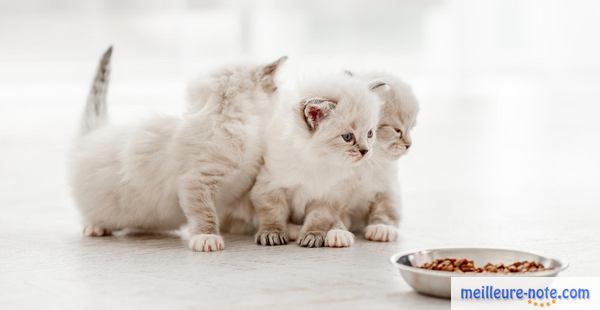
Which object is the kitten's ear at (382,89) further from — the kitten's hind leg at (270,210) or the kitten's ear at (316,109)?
the kitten's hind leg at (270,210)

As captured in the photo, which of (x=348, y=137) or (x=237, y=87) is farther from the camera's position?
(x=237, y=87)

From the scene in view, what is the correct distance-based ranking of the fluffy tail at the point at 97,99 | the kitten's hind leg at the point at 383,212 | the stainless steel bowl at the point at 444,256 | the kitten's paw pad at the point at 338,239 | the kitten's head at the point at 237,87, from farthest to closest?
the fluffy tail at the point at 97,99, the kitten's hind leg at the point at 383,212, the kitten's head at the point at 237,87, the kitten's paw pad at the point at 338,239, the stainless steel bowl at the point at 444,256

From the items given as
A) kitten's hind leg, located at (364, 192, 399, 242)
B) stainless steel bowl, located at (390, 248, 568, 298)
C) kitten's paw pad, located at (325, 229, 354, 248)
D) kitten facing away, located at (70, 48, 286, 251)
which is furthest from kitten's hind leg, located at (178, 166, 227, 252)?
stainless steel bowl, located at (390, 248, 568, 298)

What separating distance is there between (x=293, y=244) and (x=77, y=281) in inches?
31.7

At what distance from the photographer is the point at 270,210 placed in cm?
288

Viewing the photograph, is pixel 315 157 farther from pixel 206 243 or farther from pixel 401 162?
pixel 401 162

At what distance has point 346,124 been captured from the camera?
266 centimetres

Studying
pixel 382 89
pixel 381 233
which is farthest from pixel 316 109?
pixel 381 233

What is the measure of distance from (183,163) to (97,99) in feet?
2.04

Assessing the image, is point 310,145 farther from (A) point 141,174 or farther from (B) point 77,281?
(B) point 77,281

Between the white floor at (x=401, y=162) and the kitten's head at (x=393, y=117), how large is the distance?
0.33m

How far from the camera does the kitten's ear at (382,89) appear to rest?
284 cm

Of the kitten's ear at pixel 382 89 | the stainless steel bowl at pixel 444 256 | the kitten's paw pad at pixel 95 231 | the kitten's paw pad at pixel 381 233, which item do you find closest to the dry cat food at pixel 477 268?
the stainless steel bowl at pixel 444 256

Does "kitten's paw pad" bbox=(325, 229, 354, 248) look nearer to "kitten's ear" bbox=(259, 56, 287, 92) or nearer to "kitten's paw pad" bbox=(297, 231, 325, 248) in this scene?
"kitten's paw pad" bbox=(297, 231, 325, 248)
